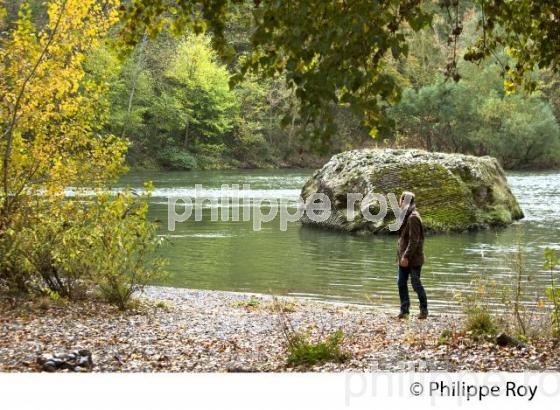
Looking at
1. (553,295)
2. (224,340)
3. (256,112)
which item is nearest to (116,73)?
(224,340)

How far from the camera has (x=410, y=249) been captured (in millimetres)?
12344

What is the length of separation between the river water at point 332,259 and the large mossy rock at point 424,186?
0.65 m

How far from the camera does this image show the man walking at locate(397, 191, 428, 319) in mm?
12250

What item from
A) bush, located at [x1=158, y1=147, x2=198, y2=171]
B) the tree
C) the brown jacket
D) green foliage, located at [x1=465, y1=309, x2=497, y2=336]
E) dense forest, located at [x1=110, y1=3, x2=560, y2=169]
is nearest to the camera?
the tree

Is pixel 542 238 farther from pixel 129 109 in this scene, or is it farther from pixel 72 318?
pixel 129 109

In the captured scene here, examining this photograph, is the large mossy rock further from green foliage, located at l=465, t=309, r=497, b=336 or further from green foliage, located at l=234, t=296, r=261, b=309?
green foliage, located at l=465, t=309, r=497, b=336

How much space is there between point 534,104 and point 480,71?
270 inches

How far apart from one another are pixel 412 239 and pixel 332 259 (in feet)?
28.9

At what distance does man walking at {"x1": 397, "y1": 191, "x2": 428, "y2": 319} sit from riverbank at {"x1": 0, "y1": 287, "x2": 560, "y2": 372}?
396 mm

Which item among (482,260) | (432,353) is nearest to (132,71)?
(482,260)

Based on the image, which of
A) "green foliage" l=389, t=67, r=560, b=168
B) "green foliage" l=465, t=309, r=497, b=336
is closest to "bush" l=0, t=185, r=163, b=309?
"green foliage" l=465, t=309, r=497, b=336

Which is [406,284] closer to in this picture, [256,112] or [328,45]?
[328,45]

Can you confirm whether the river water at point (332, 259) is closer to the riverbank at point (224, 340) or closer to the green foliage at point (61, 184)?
the riverbank at point (224, 340)

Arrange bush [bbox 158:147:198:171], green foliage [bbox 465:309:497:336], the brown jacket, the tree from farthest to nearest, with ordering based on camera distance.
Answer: bush [bbox 158:147:198:171]
the brown jacket
green foliage [bbox 465:309:497:336]
the tree
